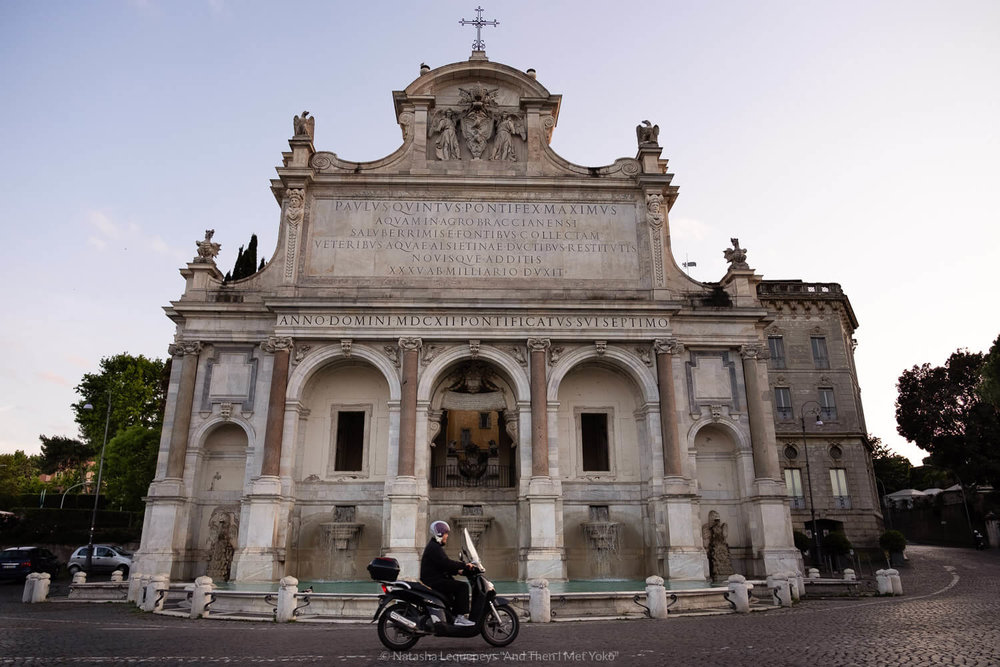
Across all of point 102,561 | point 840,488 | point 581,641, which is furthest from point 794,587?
point 102,561

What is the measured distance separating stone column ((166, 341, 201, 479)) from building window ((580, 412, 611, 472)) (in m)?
14.1

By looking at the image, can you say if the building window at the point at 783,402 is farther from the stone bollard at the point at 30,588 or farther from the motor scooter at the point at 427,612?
the stone bollard at the point at 30,588

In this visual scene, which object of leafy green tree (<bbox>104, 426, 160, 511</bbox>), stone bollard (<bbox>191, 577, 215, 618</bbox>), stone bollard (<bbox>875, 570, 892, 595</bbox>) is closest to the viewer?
stone bollard (<bbox>191, 577, 215, 618</bbox>)

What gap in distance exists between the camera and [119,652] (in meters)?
9.84

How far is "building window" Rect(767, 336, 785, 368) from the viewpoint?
135 feet

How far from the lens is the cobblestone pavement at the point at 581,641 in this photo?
359 inches

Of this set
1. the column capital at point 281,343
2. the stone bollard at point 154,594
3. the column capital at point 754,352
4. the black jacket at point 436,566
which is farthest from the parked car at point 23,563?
the column capital at point 754,352

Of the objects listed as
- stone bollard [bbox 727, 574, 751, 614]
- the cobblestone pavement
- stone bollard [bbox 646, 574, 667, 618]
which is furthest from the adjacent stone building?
the cobblestone pavement

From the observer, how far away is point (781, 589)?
18.4m

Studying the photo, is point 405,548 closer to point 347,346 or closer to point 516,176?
point 347,346

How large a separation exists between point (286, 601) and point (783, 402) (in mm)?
33676

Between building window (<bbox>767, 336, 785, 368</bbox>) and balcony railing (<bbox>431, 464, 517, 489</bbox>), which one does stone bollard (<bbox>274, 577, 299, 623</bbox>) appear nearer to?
balcony railing (<bbox>431, 464, 517, 489</bbox>)

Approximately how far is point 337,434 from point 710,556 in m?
13.9

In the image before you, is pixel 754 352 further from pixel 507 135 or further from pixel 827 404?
pixel 827 404
